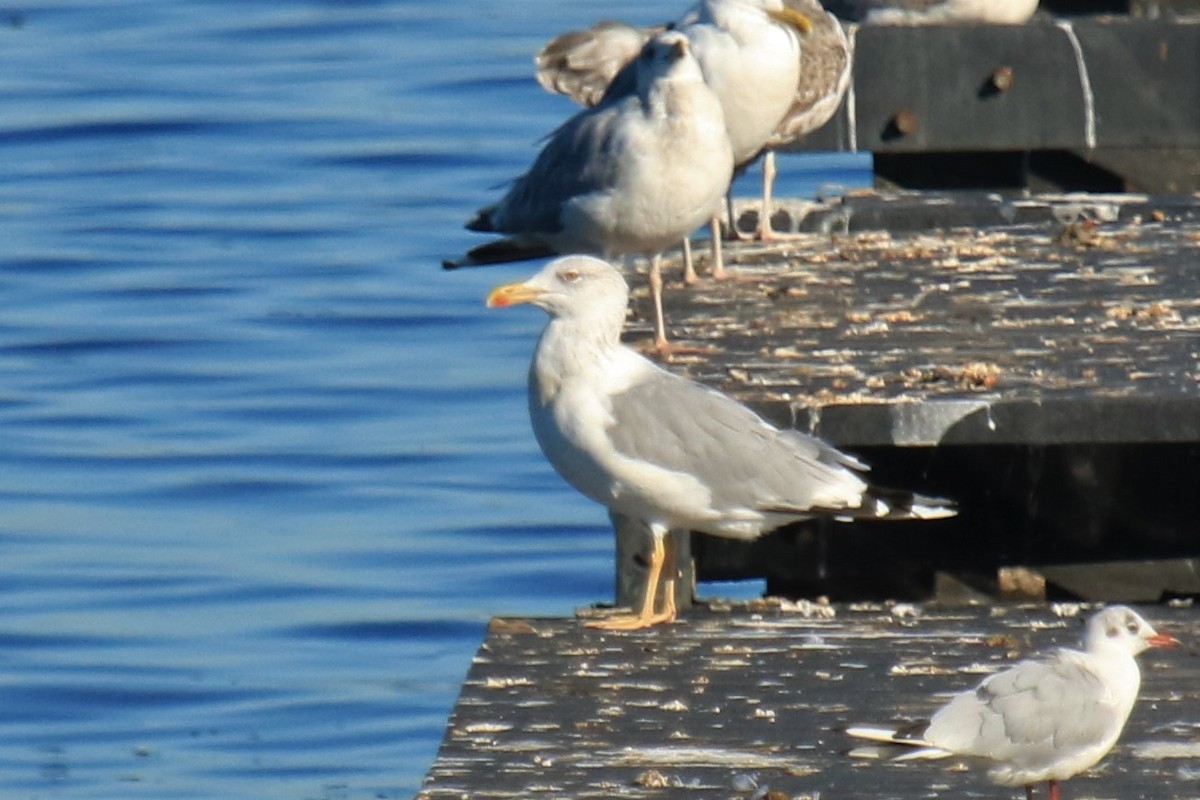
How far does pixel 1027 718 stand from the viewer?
4.32 m

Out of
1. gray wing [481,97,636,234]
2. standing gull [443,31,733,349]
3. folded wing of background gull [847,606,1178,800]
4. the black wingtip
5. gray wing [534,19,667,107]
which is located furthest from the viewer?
gray wing [534,19,667,107]

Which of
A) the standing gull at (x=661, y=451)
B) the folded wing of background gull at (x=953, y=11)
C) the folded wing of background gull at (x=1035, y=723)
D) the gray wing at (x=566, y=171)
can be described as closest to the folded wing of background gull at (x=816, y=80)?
the folded wing of background gull at (x=953, y=11)

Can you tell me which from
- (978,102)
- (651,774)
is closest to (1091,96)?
(978,102)

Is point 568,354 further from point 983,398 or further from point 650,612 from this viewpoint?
point 983,398

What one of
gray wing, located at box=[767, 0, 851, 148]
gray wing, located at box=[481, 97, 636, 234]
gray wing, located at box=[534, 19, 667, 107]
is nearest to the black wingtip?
gray wing, located at box=[481, 97, 636, 234]

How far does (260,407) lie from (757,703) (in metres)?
7.79

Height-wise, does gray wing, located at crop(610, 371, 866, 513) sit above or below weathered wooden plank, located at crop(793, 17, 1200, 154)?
below

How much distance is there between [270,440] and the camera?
12141 mm

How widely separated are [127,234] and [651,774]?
11.6m

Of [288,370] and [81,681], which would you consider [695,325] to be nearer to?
[81,681]

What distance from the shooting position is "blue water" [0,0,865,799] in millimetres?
9273

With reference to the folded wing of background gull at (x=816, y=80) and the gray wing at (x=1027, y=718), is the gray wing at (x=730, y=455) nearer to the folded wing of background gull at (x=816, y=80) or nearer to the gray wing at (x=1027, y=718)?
the gray wing at (x=1027, y=718)

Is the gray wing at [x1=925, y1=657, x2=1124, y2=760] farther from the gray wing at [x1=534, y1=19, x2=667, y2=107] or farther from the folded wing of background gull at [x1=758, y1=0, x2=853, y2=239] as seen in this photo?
the gray wing at [x1=534, y1=19, x2=667, y2=107]

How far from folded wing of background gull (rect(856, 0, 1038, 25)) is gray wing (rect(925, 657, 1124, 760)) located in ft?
17.8
